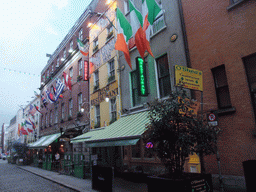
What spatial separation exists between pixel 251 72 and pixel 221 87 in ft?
4.13

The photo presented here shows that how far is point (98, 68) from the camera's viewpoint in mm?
17828

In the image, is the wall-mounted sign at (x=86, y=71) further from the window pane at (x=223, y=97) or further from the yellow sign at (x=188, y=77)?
the window pane at (x=223, y=97)

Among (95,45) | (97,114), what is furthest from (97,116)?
(95,45)

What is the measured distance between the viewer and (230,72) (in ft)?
26.5

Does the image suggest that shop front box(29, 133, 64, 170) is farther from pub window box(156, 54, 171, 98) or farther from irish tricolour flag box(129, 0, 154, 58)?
irish tricolour flag box(129, 0, 154, 58)

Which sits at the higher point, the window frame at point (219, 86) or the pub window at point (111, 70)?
the pub window at point (111, 70)

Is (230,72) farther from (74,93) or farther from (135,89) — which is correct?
(74,93)

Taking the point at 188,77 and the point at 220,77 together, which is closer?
the point at 188,77

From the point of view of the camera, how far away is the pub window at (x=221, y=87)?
325 inches

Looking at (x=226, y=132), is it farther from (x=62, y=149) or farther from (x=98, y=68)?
Result: (x=62, y=149)

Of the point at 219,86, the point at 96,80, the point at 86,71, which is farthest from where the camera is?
the point at 86,71

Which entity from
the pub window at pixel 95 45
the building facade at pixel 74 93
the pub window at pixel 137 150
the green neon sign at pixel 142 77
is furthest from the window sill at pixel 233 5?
the building facade at pixel 74 93

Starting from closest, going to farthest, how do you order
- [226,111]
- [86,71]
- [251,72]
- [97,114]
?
[251,72]
[226,111]
[97,114]
[86,71]

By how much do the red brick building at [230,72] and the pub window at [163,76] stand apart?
6.60 ft
